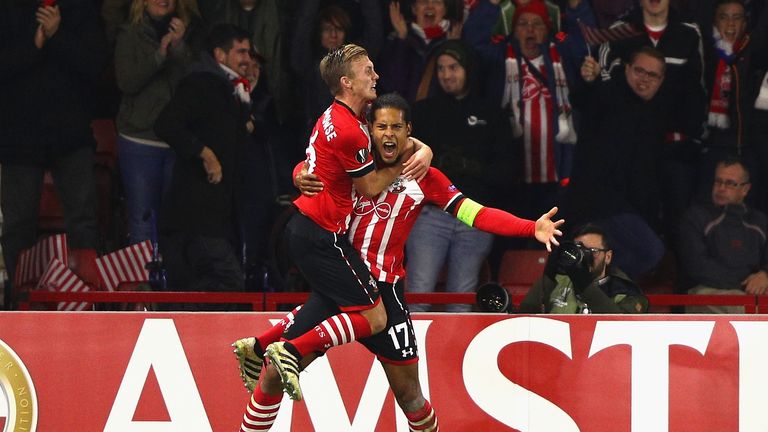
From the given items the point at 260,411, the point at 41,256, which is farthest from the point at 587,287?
the point at 41,256

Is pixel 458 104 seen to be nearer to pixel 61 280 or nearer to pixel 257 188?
pixel 257 188

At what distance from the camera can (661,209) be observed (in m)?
12.1

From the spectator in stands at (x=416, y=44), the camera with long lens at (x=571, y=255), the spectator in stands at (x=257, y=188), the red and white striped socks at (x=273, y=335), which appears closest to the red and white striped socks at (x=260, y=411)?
the red and white striped socks at (x=273, y=335)

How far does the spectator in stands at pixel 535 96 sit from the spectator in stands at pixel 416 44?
311 mm

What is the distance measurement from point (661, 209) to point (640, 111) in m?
0.86

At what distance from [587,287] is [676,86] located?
2.82 metres

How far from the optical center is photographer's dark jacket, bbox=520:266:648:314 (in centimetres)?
968

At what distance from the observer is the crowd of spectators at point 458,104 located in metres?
11.4

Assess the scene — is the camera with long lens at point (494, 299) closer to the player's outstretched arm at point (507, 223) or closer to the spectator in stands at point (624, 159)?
the player's outstretched arm at point (507, 223)

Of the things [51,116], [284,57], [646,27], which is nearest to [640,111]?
[646,27]

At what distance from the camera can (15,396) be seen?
9.49 m

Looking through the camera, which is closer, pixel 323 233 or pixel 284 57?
pixel 323 233

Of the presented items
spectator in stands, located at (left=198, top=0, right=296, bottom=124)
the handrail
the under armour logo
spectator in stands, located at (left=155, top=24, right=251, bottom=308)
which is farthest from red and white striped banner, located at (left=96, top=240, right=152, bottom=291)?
the under armour logo

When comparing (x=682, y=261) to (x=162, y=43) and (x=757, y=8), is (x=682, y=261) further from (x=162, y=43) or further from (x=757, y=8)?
(x=162, y=43)
